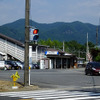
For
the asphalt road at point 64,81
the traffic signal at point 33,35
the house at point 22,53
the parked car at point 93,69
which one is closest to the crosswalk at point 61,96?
the asphalt road at point 64,81

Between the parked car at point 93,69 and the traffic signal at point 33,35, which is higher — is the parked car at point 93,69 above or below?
below

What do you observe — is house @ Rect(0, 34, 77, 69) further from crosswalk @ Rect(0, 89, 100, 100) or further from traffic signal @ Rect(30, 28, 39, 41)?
crosswalk @ Rect(0, 89, 100, 100)

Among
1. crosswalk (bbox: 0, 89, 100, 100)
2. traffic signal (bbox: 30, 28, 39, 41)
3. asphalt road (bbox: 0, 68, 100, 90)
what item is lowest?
crosswalk (bbox: 0, 89, 100, 100)

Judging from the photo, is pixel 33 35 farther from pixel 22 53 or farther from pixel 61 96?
pixel 22 53

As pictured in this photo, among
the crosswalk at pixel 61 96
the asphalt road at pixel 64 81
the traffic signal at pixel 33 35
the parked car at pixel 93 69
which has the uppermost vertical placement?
the traffic signal at pixel 33 35

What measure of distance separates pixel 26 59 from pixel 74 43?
131 m

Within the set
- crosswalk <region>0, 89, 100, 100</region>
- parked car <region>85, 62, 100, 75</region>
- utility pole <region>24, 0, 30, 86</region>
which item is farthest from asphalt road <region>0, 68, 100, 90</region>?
crosswalk <region>0, 89, 100, 100</region>

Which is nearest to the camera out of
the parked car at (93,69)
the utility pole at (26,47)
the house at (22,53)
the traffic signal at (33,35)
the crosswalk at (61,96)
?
the crosswalk at (61,96)

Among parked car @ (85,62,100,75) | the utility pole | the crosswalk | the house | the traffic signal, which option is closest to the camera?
the crosswalk

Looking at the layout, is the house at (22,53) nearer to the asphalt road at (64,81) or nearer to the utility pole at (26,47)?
the asphalt road at (64,81)

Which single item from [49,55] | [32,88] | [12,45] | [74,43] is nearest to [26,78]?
[32,88]

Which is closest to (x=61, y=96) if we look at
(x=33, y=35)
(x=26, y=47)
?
(x=26, y=47)

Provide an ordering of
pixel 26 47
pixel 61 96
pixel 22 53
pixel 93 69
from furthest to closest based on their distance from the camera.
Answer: pixel 22 53 < pixel 93 69 < pixel 26 47 < pixel 61 96

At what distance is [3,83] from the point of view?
19.2 metres
